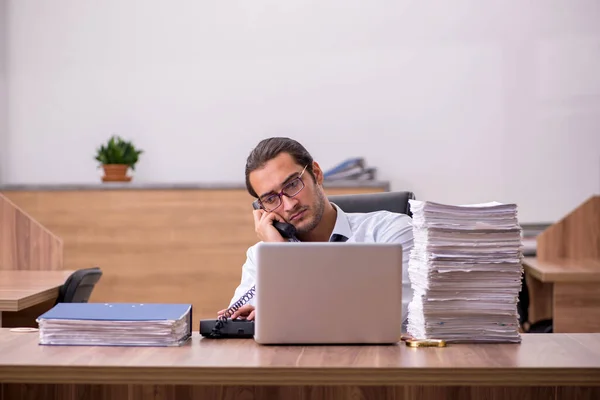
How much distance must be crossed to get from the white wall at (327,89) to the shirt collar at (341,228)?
2463mm

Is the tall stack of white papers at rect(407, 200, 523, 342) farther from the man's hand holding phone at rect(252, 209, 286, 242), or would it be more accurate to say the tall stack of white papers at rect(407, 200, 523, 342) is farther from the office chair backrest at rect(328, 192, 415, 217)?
the office chair backrest at rect(328, 192, 415, 217)

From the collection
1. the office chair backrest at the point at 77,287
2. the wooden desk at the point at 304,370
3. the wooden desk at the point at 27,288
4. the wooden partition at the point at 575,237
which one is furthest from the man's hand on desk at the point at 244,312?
the wooden partition at the point at 575,237

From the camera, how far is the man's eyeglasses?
252 cm

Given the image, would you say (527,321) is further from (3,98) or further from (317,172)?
(3,98)

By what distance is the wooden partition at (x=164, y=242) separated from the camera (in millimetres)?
4352

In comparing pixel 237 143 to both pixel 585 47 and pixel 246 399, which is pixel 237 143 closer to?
pixel 585 47

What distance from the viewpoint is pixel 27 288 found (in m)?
2.95

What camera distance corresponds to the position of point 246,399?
1757 mm

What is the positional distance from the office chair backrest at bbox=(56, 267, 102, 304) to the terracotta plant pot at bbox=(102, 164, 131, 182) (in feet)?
5.12

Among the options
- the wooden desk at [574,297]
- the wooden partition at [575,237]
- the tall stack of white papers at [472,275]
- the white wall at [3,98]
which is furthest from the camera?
the white wall at [3,98]

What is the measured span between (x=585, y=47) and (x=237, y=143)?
7.41 ft

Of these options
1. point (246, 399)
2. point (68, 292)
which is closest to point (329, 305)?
point (246, 399)

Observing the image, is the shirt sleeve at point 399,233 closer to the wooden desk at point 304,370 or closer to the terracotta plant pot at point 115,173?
the wooden desk at point 304,370

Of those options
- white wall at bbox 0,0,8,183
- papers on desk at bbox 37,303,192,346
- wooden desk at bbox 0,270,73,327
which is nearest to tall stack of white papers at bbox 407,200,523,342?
papers on desk at bbox 37,303,192,346
